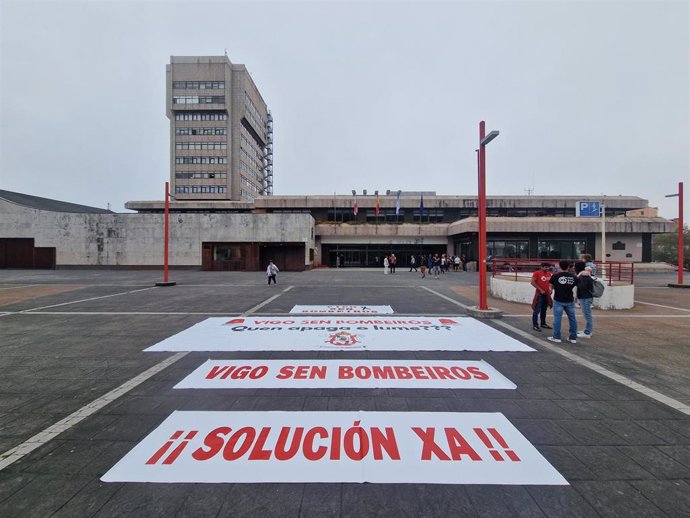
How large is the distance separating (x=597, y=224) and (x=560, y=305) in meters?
34.0

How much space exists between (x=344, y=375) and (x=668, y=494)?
3797 millimetres

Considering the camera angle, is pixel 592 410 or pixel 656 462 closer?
pixel 656 462

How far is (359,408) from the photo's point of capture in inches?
162

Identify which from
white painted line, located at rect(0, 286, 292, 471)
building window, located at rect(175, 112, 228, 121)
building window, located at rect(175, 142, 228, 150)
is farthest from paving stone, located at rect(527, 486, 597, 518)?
building window, located at rect(175, 112, 228, 121)

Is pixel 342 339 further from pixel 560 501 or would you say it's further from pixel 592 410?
pixel 560 501

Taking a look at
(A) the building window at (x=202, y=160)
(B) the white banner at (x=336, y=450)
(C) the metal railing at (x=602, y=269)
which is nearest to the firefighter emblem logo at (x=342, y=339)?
(B) the white banner at (x=336, y=450)

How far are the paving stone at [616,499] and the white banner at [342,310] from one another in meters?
7.89

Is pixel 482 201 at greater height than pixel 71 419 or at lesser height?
greater

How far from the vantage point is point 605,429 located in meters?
3.71

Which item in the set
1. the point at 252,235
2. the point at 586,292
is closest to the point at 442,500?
the point at 586,292

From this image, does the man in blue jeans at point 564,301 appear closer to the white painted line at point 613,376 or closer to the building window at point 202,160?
the white painted line at point 613,376

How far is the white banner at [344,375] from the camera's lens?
490 centimetres

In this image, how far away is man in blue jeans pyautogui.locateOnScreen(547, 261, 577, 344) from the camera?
7242 mm

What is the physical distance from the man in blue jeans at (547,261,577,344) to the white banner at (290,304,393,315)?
15.8 ft
